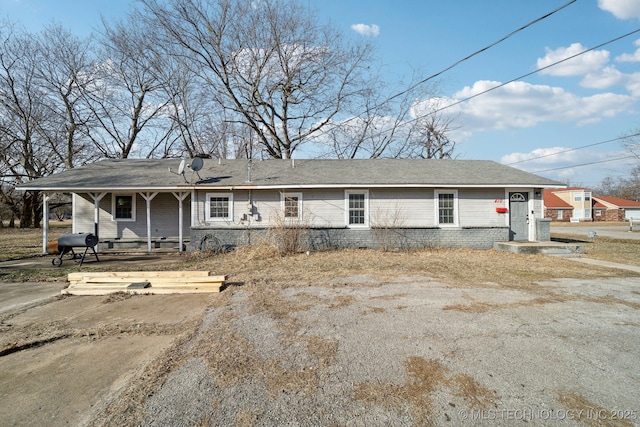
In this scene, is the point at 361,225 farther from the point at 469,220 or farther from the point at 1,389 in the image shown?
the point at 1,389

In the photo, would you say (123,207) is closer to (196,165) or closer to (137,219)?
(137,219)

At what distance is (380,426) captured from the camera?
93.2 inches

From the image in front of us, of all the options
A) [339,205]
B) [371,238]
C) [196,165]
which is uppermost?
[196,165]

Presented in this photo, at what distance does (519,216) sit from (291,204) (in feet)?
31.6

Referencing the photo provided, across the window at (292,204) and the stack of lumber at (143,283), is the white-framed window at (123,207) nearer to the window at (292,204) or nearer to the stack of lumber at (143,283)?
the window at (292,204)

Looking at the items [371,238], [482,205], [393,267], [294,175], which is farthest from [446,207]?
[294,175]

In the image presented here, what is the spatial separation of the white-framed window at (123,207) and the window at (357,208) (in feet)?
31.3

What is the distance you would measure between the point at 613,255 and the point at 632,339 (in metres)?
10.6

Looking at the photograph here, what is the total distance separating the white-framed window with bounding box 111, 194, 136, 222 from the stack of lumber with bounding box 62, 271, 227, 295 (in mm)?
7896

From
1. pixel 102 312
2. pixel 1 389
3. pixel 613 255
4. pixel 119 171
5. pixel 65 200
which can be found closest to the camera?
pixel 1 389

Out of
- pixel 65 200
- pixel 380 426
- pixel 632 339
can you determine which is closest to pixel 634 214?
pixel 632 339

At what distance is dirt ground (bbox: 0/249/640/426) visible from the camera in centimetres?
257

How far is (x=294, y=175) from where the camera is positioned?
1353 cm

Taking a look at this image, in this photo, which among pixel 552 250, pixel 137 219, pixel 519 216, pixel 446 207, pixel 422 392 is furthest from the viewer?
pixel 137 219
